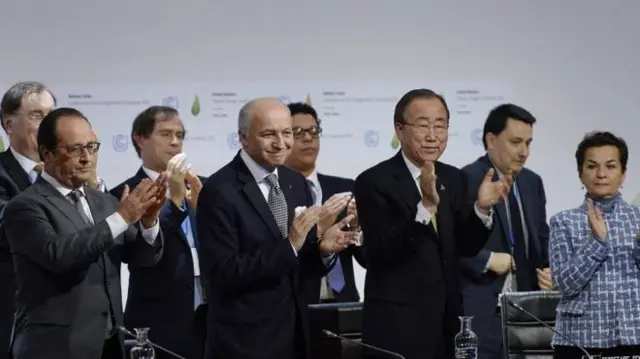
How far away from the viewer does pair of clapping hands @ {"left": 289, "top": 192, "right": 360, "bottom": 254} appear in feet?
11.9

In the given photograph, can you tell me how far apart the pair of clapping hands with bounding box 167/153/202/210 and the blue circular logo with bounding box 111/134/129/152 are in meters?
1.21

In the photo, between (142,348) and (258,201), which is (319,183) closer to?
(258,201)

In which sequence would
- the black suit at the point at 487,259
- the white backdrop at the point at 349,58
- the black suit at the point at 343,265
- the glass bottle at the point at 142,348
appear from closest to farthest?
the glass bottle at the point at 142,348, the black suit at the point at 343,265, the black suit at the point at 487,259, the white backdrop at the point at 349,58

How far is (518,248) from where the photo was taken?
5.07 m

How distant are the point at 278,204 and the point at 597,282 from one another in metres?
1.14

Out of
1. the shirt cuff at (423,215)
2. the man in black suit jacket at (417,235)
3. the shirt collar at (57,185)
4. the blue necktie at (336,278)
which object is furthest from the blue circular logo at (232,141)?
the shirt collar at (57,185)

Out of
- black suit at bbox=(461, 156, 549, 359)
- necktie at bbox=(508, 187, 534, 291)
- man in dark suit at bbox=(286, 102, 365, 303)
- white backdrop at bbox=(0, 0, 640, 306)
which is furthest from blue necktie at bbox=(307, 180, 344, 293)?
white backdrop at bbox=(0, 0, 640, 306)

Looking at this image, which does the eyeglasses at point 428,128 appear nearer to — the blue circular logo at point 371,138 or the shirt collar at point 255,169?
the shirt collar at point 255,169

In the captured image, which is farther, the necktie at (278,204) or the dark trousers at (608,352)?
the dark trousers at (608,352)

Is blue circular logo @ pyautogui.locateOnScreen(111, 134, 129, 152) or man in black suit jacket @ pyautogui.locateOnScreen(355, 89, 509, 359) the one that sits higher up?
blue circular logo @ pyautogui.locateOnScreen(111, 134, 129, 152)

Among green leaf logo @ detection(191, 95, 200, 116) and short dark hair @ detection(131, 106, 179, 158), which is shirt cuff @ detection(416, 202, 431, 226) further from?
green leaf logo @ detection(191, 95, 200, 116)

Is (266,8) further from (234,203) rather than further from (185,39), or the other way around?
(234,203)

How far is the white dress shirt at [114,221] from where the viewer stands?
135 inches

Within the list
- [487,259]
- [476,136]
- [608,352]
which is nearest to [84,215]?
[608,352]
